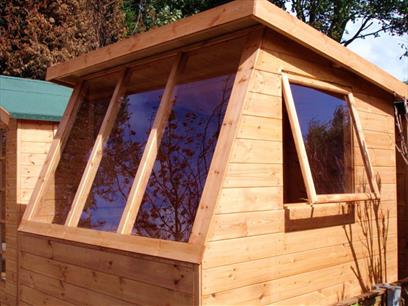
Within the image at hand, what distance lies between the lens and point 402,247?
18.2 ft

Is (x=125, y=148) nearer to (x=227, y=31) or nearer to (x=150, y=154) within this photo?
(x=150, y=154)

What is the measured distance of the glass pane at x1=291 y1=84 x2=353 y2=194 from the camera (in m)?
3.98

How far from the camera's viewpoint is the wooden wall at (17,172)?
19.1 ft

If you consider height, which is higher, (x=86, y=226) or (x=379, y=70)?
(x=379, y=70)

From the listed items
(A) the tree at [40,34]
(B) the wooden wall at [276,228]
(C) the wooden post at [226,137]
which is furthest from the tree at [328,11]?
(C) the wooden post at [226,137]

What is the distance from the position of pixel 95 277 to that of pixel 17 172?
7.56 feet

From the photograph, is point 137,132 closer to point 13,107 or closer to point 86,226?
point 86,226

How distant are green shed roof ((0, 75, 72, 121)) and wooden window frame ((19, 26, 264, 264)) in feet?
2.96

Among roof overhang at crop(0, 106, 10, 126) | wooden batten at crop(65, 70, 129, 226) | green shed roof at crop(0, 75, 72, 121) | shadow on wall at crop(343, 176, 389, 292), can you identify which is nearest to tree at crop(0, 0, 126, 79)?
green shed roof at crop(0, 75, 72, 121)

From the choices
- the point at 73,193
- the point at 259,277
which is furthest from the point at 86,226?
the point at 259,277

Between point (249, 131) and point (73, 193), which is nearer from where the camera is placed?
point (249, 131)

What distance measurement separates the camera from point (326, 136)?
4.20 meters

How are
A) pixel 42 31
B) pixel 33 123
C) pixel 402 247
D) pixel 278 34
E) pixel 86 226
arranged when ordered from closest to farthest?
1. pixel 278 34
2. pixel 86 226
3. pixel 402 247
4. pixel 33 123
5. pixel 42 31

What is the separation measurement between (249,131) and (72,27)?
44.9 feet
